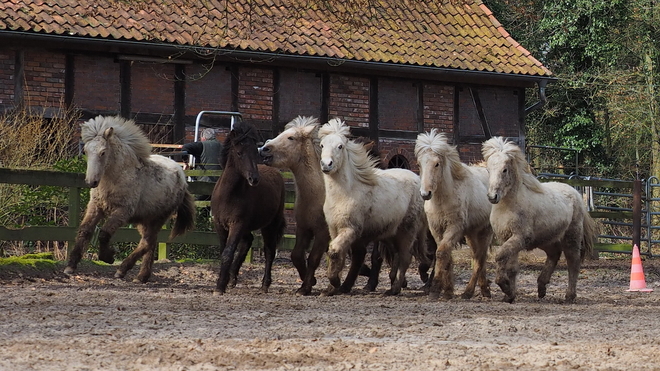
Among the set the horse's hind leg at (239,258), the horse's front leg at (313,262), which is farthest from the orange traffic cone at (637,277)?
the horse's hind leg at (239,258)

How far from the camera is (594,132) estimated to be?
117 feet

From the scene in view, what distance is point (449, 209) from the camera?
487 inches

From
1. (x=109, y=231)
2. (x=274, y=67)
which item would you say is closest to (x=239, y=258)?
(x=109, y=231)

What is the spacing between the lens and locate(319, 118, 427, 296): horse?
1227 centimetres

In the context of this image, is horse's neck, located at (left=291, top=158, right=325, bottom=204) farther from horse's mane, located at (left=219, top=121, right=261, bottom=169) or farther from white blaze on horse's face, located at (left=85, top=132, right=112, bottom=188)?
white blaze on horse's face, located at (left=85, top=132, right=112, bottom=188)

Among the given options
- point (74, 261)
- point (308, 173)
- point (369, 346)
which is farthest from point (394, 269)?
point (369, 346)

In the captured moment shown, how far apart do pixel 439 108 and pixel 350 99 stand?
261 cm

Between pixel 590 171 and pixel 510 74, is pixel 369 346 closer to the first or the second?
pixel 510 74

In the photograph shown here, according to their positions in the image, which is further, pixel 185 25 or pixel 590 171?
pixel 590 171

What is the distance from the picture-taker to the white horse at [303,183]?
1277cm

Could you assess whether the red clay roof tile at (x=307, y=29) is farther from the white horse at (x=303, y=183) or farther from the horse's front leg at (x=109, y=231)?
the horse's front leg at (x=109, y=231)

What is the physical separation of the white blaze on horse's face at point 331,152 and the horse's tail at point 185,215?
2.52 metres

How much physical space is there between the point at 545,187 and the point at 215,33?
11492mm

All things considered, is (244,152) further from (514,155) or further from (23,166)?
(23,166)
